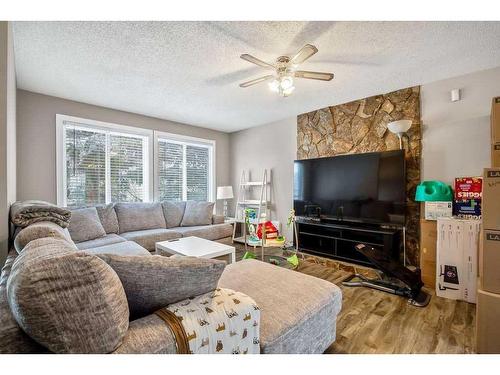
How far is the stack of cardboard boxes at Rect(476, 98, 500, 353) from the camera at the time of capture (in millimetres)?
1350

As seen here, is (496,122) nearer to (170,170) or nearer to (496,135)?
(496,135)

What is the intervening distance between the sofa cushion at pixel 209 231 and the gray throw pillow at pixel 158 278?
2463mm

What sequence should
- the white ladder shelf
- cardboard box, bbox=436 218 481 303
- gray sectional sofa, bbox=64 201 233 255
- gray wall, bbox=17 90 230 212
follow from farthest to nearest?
the white ladder shelf, gray wall, bbox=17 90 230 212, gray sectional sofa, bbox=64 201 233 255, cardboard box, bbox=436 218 481 303

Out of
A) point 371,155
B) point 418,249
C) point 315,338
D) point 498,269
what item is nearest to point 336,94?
point 371,155

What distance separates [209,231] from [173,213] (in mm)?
741

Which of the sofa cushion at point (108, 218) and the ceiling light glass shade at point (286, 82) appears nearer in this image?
the ceiling light glass shade at point (286, 82)

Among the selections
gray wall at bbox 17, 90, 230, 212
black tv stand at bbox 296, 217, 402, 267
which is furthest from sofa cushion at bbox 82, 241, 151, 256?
black tv stand at bbox 296, 217, 402, 267

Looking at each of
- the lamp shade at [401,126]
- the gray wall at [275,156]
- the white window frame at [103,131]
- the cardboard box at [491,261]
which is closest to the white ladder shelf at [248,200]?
the gray wall at [275,156]

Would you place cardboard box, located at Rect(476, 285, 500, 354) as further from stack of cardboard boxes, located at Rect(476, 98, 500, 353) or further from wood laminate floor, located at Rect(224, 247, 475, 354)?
wood laminate floor, located at Rect(224, 247, 475, 354)

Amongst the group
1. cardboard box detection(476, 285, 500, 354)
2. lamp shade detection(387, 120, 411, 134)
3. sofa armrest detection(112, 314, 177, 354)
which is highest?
lamp shade detection(387, 120, 411, 134)

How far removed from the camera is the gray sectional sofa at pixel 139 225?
2.58 metres

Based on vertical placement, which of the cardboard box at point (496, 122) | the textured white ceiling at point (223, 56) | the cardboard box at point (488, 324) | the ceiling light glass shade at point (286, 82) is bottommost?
the cardboard box at point (488, 324)

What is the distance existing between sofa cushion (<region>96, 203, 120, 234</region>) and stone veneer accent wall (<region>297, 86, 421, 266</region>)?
10.1ft

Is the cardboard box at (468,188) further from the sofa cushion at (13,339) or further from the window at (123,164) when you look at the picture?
the window at (123,164)
